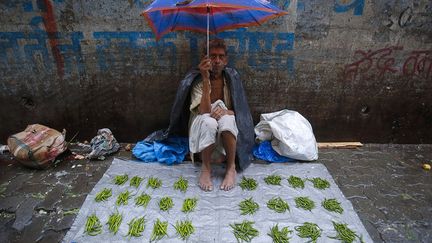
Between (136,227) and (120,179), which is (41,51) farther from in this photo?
(136,227)

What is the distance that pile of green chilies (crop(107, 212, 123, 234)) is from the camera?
2.72m

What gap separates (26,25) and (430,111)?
20.8ft

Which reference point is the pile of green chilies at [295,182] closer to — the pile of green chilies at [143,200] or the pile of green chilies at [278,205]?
the pile of green chilies at [278,205]

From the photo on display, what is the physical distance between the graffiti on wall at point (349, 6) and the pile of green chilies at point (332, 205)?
2.59 m

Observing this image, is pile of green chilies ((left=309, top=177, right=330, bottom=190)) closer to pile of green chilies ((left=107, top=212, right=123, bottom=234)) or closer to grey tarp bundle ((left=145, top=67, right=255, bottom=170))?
grey tarp bundle ((left=145, top=67, right=255, bottom=170))

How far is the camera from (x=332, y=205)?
10.00ft

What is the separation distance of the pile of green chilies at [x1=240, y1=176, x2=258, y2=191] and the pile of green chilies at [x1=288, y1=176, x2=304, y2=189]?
0.45 m

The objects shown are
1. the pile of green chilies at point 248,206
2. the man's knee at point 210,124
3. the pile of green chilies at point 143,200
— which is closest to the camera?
the pile of green chilies at point 248,206

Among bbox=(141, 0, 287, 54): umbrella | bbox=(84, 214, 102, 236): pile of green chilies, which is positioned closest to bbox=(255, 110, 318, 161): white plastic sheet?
bbox=(141, 0, 287, 54): umbrella

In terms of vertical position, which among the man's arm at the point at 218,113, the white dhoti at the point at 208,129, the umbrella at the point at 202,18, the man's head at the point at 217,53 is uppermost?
the umbrella at the point at 202,18

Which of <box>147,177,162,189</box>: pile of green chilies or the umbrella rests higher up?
the umbrella

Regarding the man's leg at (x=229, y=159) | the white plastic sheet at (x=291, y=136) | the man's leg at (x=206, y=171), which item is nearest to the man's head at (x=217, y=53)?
the man's leg at (x=229, y=159)

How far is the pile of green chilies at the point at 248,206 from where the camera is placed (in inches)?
117

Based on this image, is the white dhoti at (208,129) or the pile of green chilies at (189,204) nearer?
the pile of green chilies at (189,204)
